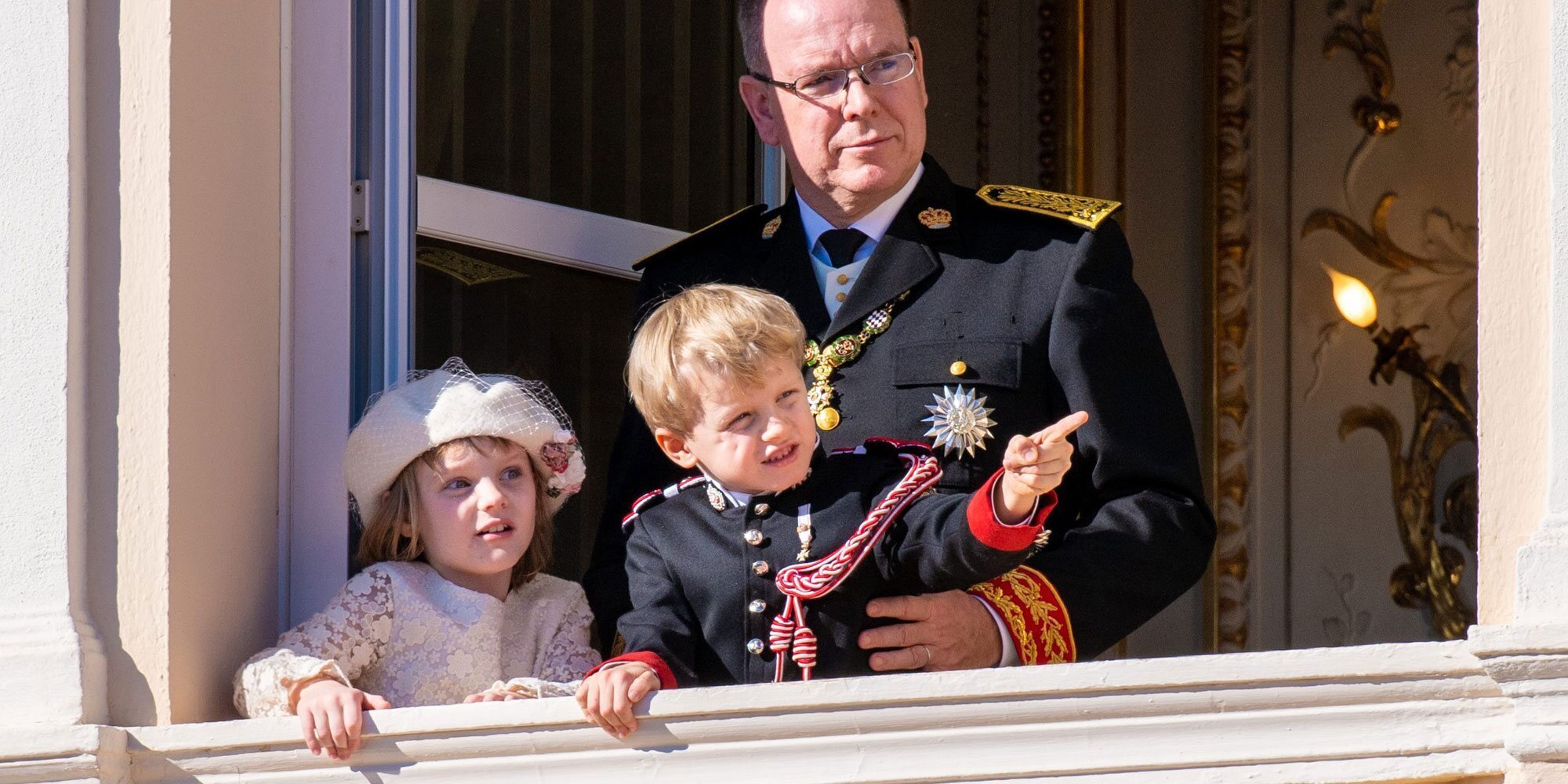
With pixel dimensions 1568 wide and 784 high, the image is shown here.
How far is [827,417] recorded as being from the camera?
123 inches

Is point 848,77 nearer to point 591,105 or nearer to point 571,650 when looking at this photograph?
point 591,105

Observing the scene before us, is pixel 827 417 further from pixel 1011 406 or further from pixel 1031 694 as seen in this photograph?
pixel 1031 694

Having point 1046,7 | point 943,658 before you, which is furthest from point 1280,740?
point 1046,7

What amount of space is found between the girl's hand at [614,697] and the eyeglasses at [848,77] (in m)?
1.00

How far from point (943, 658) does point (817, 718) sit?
0.26 m

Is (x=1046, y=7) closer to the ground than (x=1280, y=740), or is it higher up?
higher up

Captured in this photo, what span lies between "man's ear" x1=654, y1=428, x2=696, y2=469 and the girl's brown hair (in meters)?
0.26

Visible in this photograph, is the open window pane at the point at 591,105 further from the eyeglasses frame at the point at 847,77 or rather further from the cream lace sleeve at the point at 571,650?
the cream lace sleeve at the point at 571,650

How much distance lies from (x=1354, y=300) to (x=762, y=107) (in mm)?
2219

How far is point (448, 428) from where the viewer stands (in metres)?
3.08

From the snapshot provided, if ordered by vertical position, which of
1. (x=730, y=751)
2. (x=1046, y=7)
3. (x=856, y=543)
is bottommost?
(x=730, y=751)

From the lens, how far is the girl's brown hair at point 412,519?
311 centimetres

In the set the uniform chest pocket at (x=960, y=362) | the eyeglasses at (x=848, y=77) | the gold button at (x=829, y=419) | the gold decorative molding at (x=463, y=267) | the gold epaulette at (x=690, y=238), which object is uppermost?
the eyeglasses at (x=848, y=77)

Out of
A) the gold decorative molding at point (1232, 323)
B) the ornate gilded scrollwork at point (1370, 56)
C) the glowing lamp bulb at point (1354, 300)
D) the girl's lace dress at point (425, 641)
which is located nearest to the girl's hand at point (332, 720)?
the girl's lace dress at point (425, 641)
